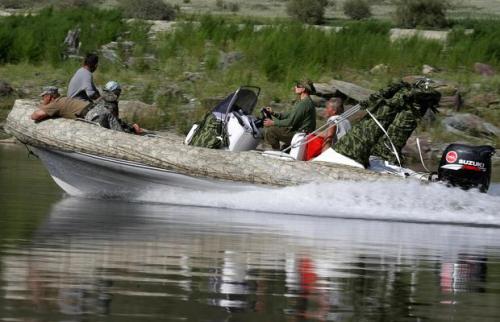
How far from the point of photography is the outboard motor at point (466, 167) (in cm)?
1587

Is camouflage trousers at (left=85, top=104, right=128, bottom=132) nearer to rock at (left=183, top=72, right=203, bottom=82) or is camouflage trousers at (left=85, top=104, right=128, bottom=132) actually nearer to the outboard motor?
the outboard motor

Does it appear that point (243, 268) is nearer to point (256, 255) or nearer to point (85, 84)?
point (256, 255)

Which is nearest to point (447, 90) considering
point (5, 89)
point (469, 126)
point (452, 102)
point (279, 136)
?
point (452, 102)

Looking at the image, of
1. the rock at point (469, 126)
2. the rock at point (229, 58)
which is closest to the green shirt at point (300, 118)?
the rock at point (469, 126)

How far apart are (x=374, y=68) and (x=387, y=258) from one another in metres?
20.5

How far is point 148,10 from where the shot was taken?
5484 centimetres

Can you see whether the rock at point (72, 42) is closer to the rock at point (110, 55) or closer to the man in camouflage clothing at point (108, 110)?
the rock at point (110, 55)

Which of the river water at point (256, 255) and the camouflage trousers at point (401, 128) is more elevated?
the camouflage trousers at point (401, 128)

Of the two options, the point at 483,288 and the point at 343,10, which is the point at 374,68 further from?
the point at 343,10

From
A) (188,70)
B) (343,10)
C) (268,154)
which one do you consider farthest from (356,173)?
(343,10)

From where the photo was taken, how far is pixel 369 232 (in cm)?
1481

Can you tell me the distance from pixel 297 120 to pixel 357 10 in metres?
44.1

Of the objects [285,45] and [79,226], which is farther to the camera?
[285,45]

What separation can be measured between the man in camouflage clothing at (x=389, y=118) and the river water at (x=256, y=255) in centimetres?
56
